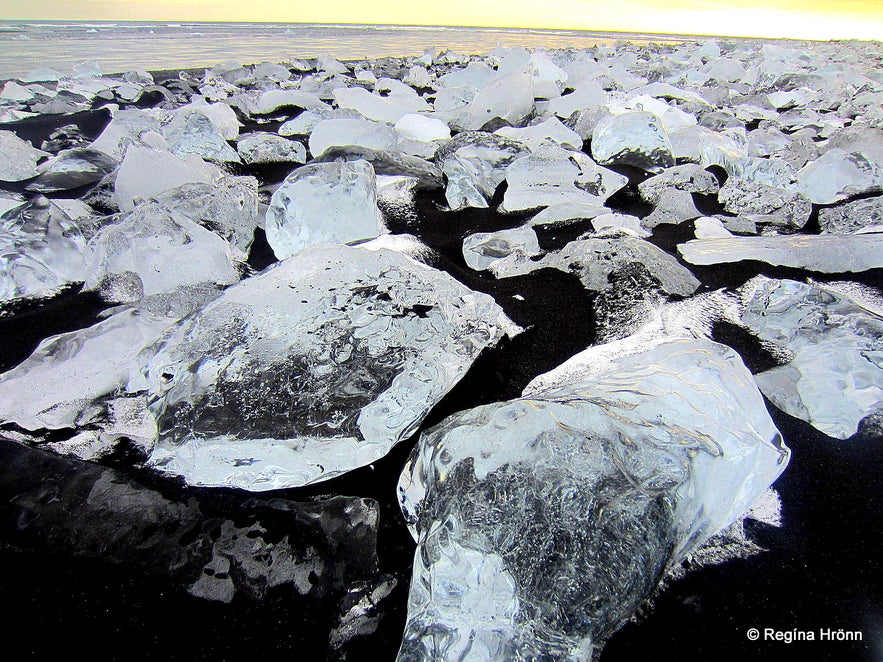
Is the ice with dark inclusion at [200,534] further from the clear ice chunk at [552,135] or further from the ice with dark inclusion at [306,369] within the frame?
the clear ice chunk at [552,135]

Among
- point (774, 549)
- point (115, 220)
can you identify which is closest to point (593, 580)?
point (774, 549)

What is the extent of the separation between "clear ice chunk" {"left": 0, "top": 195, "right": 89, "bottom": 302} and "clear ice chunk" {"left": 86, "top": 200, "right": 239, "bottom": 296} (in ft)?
0.24

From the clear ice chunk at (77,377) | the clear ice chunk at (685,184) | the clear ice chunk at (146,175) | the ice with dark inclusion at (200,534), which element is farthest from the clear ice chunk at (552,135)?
the ice with dark inclusion at (200,534)

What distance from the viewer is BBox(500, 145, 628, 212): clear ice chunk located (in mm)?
1660

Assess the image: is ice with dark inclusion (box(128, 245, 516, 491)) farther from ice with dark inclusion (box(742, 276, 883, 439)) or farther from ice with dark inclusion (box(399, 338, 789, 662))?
ice with dark inclusion (box(742, 276, 883, 439))

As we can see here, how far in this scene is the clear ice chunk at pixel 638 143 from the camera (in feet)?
6.66

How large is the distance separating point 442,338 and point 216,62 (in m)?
5.74

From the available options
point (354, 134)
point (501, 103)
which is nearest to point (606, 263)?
point (354, 134)

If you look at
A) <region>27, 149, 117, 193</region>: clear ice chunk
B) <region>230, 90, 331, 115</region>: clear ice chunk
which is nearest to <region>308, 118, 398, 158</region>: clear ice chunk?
<region>27, 149, 117, 193</region>: clear ice chunk

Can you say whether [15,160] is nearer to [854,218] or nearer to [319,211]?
[319,211]

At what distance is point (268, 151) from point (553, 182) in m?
1.38

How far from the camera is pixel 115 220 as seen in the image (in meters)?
1.47

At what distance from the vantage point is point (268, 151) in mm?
2201

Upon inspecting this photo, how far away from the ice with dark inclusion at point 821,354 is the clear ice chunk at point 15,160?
2771 mm
